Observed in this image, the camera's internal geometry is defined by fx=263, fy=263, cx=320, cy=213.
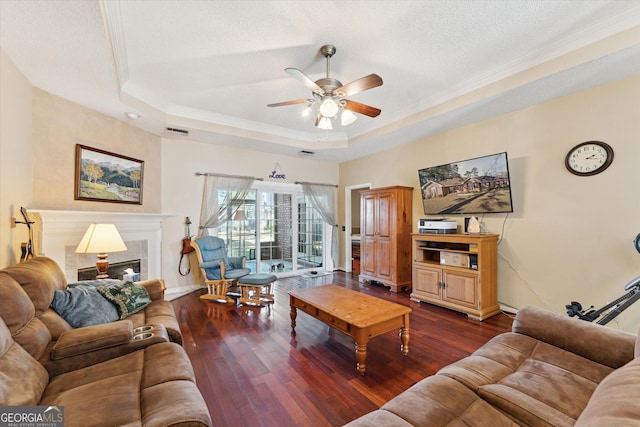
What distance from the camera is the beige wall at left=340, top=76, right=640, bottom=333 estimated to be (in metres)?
2.71

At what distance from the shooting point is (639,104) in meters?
2.62

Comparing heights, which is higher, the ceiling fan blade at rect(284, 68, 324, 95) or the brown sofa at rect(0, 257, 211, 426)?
the ceiling fan blade at rect(284, 68, 324, 95)

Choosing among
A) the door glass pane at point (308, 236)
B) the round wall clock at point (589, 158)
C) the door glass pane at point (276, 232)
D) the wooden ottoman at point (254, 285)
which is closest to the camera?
the round wall clock at point (589, 158)

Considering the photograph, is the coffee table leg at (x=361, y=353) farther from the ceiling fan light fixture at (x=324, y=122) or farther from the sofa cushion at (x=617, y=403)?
the ceiling fan light fixture at (x=324, y=122)

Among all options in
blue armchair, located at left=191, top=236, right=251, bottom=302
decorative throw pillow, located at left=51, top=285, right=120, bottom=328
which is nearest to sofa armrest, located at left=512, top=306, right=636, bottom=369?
decorative throw pillow, located at left=51, top=285, right=120, bottom=328

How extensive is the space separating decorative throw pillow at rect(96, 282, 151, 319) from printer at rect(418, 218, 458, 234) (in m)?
3.77

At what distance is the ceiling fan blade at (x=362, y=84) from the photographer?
2265 mm

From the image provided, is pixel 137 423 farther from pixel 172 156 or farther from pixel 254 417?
pixel 172 156

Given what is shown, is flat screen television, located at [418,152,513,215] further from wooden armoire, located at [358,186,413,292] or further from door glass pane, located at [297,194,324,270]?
door glass pane, located at [297,194,324,270]

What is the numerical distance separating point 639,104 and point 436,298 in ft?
9.95

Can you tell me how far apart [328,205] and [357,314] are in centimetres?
406

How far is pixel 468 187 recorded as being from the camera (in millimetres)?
3875

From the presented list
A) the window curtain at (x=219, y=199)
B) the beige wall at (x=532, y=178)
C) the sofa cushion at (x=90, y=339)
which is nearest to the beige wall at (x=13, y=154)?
the beige wall at (x=532, y=178)
